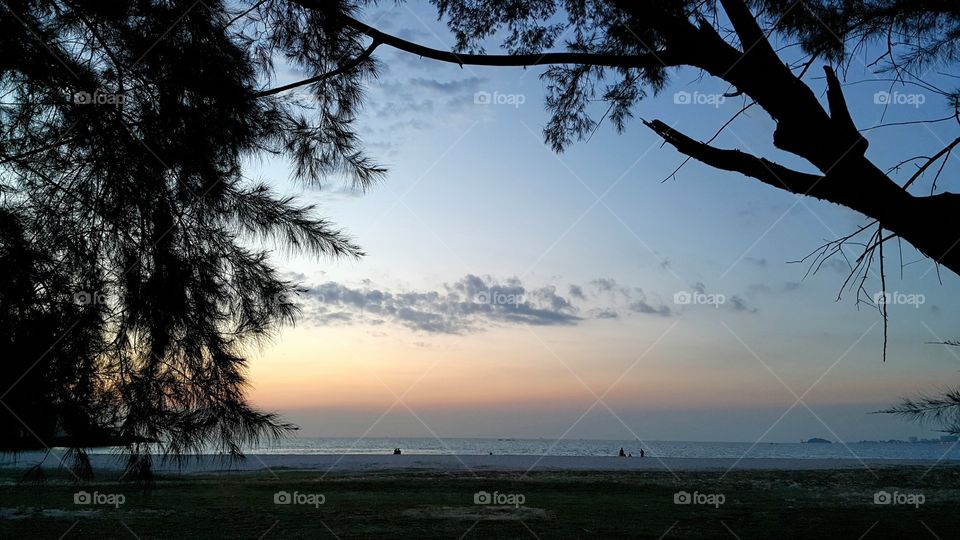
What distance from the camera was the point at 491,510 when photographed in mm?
11797

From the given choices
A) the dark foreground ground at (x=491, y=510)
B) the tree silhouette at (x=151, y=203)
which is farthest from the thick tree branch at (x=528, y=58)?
the dark foreground ground at (x=491, y=510)

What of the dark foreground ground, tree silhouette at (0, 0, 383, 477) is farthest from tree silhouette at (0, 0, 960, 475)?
the dark foreground ground

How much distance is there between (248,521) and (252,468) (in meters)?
16.0

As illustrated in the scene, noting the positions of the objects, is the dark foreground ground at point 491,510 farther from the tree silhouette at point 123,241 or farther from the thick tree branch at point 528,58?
the thick tree branch at point 528,58

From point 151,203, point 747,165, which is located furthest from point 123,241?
point 747,165

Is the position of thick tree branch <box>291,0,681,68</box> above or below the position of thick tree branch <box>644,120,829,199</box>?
above

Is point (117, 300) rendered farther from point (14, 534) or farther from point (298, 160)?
point (14, 534)

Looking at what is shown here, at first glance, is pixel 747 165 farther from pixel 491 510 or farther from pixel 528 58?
pixel 491 510

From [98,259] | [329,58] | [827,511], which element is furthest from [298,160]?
[827,511]

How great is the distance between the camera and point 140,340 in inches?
141

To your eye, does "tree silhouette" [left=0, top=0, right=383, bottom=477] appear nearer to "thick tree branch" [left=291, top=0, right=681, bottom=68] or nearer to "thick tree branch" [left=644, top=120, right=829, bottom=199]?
"thick tree branch" [left=291, top=0, right=681, bottom=68]

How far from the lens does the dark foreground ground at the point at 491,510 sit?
949cm

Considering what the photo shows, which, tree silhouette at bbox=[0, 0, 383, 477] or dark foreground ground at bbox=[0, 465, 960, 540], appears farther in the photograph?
dark foreground ground at bbox=[0, 465, 960, 540]

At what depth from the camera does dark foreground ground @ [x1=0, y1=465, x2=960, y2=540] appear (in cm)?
949
